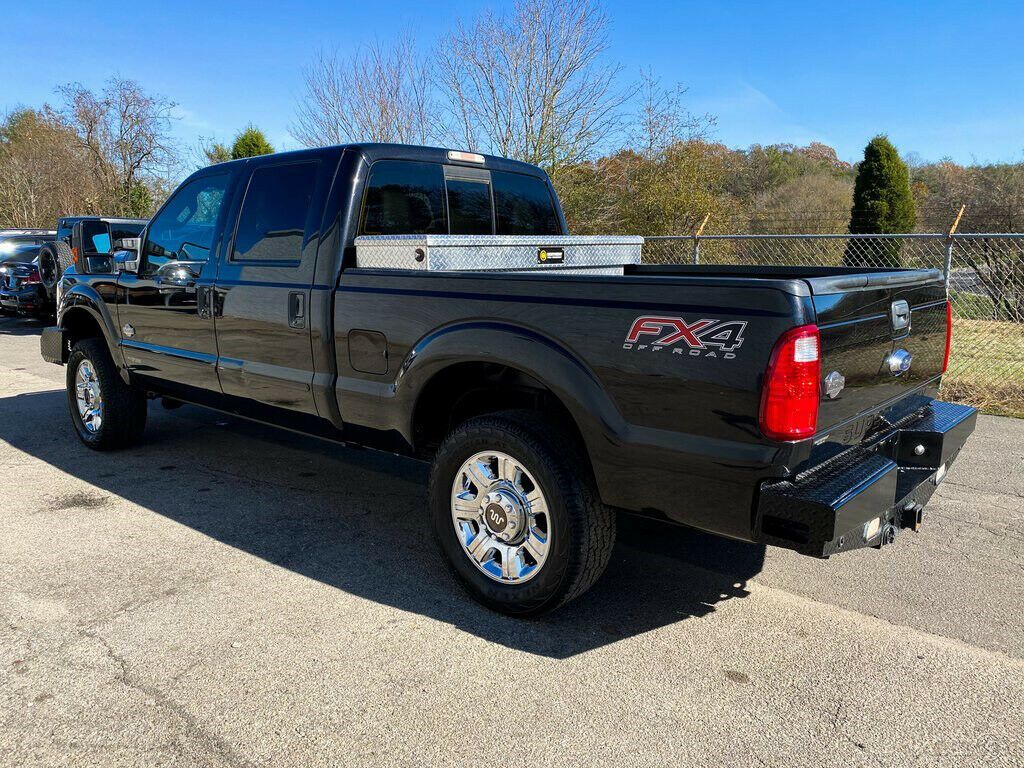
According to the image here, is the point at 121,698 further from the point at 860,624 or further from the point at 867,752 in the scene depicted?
the point at 860,624

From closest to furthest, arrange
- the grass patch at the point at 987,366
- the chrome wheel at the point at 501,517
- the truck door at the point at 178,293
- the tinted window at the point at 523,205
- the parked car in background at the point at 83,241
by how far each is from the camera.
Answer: the chrome wheel at the point at 501,517 < the truck door at the point at 178,293 < the tinted window at the point at 523,205 < the parked car in background at the point at 83,241 < the grass patch at the point at 987,366

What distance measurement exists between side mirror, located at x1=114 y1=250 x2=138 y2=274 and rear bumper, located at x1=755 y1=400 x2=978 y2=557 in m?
4.37

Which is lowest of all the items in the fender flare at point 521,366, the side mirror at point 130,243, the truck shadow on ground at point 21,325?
the truck shadow on ground at point 21,325

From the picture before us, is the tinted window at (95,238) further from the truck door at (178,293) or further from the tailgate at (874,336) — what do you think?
the tailgate at (874,336)

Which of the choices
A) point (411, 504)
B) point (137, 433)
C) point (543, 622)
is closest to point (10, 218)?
point (137, 433)

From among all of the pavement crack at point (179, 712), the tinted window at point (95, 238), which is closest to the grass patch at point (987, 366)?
the pavement crack at point (179, 712)

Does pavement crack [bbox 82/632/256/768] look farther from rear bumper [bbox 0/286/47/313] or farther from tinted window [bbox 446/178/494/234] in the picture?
rear bumper [bbox 0/286/47/313]

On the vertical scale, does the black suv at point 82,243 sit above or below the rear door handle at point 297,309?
above

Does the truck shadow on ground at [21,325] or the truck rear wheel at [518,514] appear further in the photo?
the truck shadow on ground at [21,325]

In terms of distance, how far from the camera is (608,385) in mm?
2809

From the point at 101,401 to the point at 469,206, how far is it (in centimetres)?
310

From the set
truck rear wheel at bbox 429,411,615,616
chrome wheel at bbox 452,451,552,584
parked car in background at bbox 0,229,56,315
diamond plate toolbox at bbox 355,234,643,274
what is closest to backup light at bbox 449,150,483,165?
diamond plate toolbox at bbox 355,234,643,274

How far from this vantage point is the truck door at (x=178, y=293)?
15.0 ft

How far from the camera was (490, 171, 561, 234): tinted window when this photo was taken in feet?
15.7
